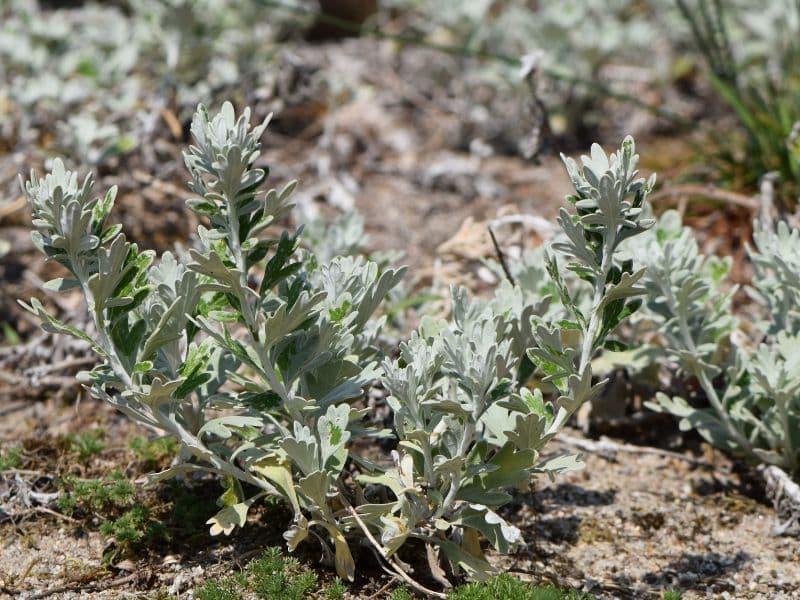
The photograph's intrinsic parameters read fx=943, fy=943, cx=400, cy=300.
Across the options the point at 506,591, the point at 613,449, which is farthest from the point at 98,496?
the point at 613,449

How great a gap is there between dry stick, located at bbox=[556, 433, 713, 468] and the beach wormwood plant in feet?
2.53

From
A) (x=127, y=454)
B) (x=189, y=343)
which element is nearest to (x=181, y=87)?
(x=127, y=454)

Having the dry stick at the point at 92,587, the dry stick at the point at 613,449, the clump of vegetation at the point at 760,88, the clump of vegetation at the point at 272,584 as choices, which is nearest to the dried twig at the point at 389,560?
the clump of vegetation at the point at 272,584

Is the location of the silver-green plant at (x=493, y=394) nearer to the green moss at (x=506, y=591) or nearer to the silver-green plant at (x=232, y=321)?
the green moss at (x=506, y=591)

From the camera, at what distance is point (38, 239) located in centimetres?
242

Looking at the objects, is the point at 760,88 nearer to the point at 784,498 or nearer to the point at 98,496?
the point at 784,498

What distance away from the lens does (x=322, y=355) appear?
8.04 feet

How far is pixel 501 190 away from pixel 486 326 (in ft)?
10.8

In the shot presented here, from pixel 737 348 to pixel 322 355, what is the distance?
147 cm

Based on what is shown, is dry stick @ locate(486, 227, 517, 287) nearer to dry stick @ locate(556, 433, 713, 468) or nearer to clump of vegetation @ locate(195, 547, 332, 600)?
dry stick @ locate(556, 433, 713, 468)

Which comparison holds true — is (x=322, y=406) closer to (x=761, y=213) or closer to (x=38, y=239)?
(x=38, y=239)

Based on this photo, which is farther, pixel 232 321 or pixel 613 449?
pixel 613 449

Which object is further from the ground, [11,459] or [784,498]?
[784,498]

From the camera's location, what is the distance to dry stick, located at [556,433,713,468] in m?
3.25
